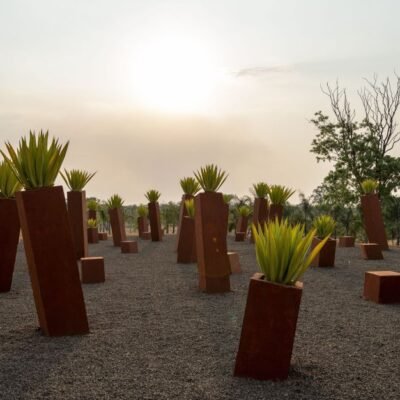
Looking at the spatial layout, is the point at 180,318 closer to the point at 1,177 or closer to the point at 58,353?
the point at 58,353

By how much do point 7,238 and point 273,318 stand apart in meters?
5.74

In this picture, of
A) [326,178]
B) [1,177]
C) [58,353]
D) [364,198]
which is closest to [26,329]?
[58,353]

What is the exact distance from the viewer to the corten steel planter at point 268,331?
3.99 m

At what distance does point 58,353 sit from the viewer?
471cm

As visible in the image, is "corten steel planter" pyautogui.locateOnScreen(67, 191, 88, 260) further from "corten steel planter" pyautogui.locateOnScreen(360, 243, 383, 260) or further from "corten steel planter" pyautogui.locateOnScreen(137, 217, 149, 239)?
"corten steel planter" pyautogui.locateOnScreen(137, 217, 149, 239)

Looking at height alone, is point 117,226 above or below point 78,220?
below

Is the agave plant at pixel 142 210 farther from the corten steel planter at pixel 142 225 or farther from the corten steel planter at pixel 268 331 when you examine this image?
the corten steel planter at pixel 268 331

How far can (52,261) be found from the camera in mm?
5301

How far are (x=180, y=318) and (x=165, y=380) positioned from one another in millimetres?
2182

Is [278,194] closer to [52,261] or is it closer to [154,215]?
[154,215]

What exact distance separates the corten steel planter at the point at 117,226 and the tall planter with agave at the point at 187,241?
650 centimetres

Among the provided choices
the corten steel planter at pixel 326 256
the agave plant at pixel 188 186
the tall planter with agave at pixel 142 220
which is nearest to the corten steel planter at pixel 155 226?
the tall planter with agave at pixel 142 220

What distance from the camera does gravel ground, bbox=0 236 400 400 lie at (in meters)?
3.80

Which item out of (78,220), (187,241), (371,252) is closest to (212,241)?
(187,241)
